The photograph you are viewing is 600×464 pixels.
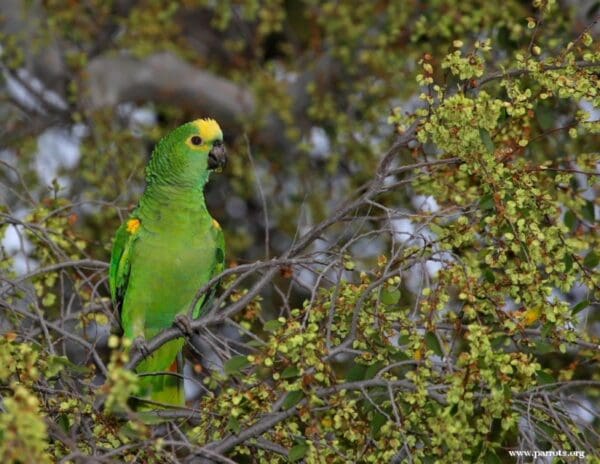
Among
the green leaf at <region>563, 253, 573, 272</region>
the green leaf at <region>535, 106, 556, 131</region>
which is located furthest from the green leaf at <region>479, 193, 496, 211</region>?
the green leaf at <region>535, 106, 556, 131</region>

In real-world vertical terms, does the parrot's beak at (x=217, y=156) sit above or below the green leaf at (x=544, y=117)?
below

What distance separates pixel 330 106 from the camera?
19.0 feet

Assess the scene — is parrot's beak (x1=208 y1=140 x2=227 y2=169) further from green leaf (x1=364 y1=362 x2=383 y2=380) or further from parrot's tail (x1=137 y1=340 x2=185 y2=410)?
green leaf (x1=364 y1=362 x2=383 y2=380)

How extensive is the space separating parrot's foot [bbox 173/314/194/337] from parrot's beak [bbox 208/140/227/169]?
81 centimetres

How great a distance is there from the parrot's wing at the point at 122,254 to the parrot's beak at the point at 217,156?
411 mm

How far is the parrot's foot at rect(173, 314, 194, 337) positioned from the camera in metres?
3.16

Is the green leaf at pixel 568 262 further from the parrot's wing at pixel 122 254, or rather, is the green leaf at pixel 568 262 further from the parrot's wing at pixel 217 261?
the parrot's wing at pixel 122 254

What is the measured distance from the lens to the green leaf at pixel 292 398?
2.60m

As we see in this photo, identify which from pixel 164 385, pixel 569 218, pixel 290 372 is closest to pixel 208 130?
pixel 164 385

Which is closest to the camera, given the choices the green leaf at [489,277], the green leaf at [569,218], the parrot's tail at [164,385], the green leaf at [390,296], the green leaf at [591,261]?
the green leaf at [390,296]

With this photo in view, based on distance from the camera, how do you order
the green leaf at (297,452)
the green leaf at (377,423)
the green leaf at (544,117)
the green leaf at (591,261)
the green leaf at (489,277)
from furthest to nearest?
the green leaf at (544,117)
the green leaf at (591,261)
the green leaf at (489,277)
the green leaf at (377,423)
the green leaf at (297,452)

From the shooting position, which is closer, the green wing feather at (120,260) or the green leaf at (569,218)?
the green leaf at (569,218)

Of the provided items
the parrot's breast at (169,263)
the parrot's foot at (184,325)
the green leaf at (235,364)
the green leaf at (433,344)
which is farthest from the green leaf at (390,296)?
the parrot's breast at (169,263)

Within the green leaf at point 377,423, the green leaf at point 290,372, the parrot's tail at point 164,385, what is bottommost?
the green leaf at point 377,423
